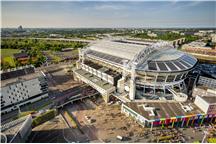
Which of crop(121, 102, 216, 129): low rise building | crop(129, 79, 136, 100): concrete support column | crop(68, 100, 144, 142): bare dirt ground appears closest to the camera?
crop(68, 100, 144, 142): bare dirt ground

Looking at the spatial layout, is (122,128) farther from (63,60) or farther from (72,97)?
(63,60)

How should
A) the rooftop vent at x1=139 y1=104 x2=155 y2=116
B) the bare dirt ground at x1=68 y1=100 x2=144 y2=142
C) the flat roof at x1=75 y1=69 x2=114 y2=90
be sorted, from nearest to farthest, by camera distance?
the bare dirt ground at x1=68 y1=100 x2=144 y2=142, the rooftop vent at x1=139 y1=104 x2=155 y2=116, the flat roof at x1=75 y1=69 x2=114 y2=90

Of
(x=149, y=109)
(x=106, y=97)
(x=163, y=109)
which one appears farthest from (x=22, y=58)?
(x=163, y=109)

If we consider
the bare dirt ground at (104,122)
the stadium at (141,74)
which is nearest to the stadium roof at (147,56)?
Answer: the stadium at (141,74)

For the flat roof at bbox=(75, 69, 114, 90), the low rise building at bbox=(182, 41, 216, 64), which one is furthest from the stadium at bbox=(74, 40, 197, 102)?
the low rise building at bbox=(182, 41, 216, 64)

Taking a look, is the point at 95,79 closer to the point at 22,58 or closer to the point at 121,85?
the point at 121,85

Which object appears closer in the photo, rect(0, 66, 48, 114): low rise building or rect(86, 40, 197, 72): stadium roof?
rect(0, 66, 48, 114): low rise building

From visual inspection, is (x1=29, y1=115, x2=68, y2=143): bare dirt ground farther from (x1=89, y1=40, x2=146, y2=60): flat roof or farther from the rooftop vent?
(x1=89, y1=40, x2=146, y2=60): flat roof
